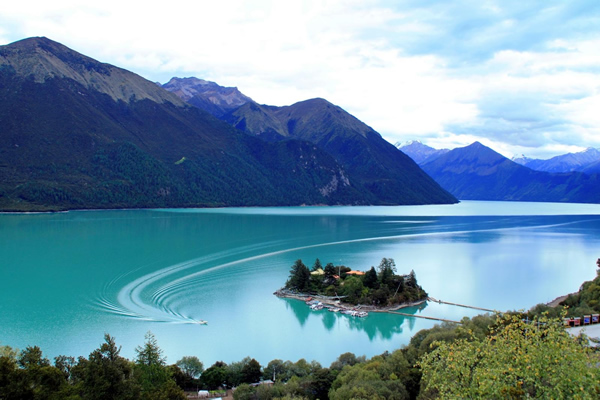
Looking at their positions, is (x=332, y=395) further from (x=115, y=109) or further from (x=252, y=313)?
(x=115, y=109)

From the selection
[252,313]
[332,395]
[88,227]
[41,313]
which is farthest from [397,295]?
[88,227]

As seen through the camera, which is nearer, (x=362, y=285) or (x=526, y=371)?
(x=526, y=371)

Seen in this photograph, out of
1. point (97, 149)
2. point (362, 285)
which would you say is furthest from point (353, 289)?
point (97, 149)

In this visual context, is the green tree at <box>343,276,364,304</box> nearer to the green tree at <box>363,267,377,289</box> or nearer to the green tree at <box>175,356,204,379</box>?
the green tree at <box>363,267,377,289</box>

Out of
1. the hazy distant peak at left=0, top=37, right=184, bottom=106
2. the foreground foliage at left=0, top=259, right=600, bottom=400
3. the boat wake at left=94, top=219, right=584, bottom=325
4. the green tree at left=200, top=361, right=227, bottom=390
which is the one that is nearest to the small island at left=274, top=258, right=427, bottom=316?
the boat wake at left=94, top=219, right=584, bottom=325

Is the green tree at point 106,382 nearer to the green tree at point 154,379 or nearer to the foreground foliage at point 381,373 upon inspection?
the foreground foliage at point 381,373

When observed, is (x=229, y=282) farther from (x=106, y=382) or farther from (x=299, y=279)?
(x=106, y=382)
